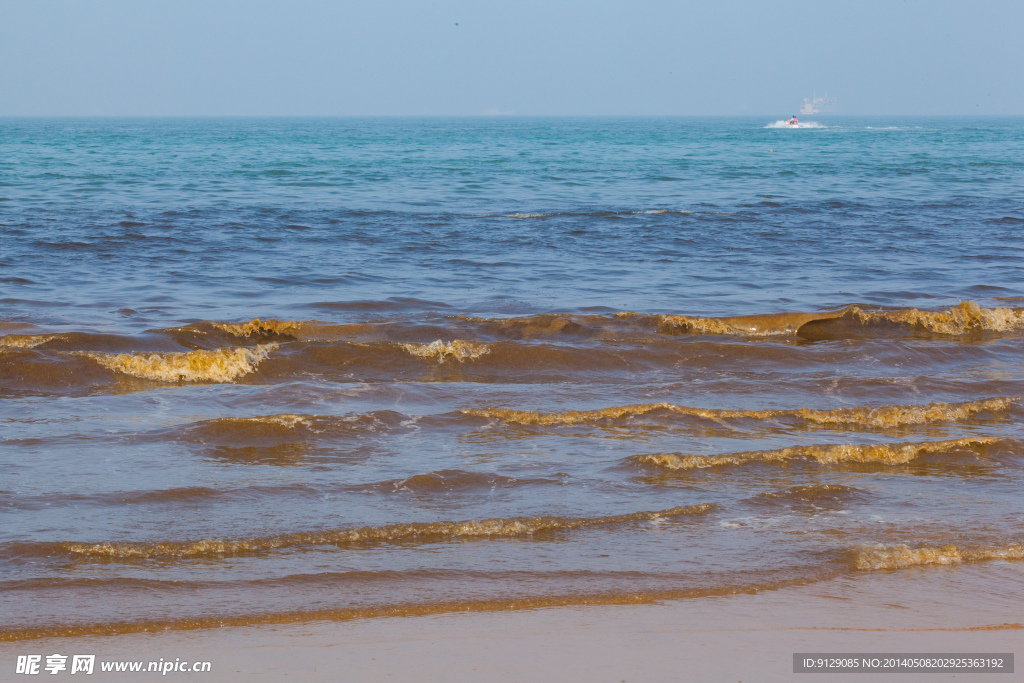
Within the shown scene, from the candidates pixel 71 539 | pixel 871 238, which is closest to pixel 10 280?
pixel 71 539

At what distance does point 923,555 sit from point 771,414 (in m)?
2.35

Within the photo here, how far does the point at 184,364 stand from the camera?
7715mm

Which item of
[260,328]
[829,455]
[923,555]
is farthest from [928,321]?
[260,328]

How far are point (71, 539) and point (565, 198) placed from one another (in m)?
18.3

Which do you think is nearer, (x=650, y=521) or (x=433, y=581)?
(x=433, y=581)

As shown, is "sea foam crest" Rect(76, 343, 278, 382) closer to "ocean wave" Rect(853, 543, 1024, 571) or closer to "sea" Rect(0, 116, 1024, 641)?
"sea" Rect(0, 116, 1024, 641)

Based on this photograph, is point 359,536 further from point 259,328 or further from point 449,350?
point 259,328

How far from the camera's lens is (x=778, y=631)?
3486 mm

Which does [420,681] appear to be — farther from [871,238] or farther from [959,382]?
[871,238]

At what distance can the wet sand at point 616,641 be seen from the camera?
10.4 feet

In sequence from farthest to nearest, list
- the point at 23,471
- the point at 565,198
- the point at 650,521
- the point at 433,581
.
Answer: the point at 565,198 → the point at 23,471 → the point at 650,521 → the point at 433,581

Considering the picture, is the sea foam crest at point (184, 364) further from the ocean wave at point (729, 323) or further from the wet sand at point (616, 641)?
the wet sand at point (616, 641)

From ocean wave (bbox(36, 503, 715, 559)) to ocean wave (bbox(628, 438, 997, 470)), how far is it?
0.64 m

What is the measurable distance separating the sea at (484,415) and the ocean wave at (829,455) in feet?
0.06
